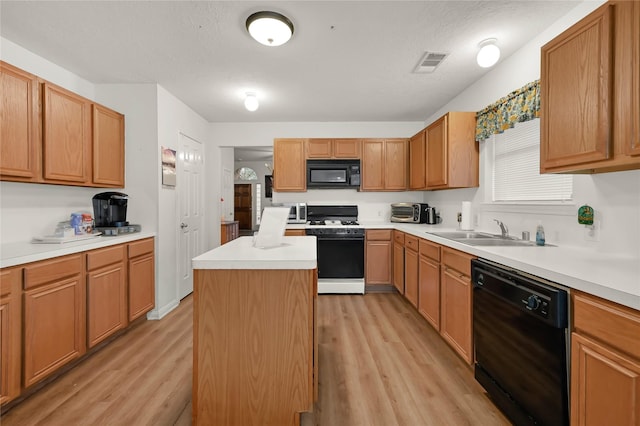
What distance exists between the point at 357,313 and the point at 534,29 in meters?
2.95

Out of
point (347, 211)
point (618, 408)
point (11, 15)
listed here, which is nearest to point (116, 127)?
point (11, 15)

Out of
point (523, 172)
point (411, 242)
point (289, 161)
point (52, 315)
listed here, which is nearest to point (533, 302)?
point (523, 172)

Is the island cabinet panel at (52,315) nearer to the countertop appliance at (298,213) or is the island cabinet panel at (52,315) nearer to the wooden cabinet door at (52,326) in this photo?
the wooden cabinet door at (52,326)

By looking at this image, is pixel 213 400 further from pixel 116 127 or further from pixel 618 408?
pixel 116 127

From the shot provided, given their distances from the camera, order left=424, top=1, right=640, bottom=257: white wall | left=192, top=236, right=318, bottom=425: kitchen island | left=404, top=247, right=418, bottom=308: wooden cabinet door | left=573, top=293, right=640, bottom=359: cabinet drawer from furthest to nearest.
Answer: left=404, top=247, right=418, bottom=308: wooden cabinet door, left=424, top=1, right=640, bottom=257: white wall, left=192, top=236, right=318, bottom=425: kitchen island, left=573, top=293, right=640, bottom=359: cabinet drawer

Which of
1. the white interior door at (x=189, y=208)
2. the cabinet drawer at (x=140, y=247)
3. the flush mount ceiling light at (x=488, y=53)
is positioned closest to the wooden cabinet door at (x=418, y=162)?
the flush mount ceiling light at (x=488, y=53)

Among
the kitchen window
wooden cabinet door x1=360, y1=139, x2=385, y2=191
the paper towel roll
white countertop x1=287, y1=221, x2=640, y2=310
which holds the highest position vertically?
wooden cabinet door x1=360, y1=139, x2=385, y2=191

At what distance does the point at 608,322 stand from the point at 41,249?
9.96 ft

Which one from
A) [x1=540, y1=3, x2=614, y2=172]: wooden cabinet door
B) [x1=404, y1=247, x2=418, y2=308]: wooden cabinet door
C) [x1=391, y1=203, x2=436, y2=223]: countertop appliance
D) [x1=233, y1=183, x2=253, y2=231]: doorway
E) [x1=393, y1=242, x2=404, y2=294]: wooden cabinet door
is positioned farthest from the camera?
[x1=233, y1=183, x2=253, y2=231]: doorway

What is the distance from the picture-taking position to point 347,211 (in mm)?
4504

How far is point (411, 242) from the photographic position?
320 centimetres

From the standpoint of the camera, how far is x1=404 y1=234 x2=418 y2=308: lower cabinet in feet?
10.0

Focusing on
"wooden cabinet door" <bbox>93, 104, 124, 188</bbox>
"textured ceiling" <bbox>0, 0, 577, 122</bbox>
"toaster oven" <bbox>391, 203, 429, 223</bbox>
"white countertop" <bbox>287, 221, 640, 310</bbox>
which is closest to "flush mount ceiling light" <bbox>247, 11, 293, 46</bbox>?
"textured ceiling" <bbox>0, 0, 577, 122</bbox>

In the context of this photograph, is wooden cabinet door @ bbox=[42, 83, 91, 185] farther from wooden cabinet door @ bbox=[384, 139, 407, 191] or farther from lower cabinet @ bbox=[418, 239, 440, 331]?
wooden cabinet door @ bbox=[384, 139, 407, 191]
